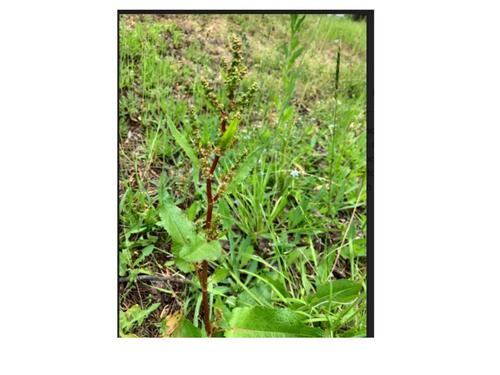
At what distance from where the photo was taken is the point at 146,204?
0.98 metres

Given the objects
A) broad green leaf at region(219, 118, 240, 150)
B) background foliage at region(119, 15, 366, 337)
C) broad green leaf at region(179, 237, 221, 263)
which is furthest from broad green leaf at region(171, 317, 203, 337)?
broad green leaf at region(219, 118, 240, 150)

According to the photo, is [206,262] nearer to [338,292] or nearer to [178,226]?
[178,226]

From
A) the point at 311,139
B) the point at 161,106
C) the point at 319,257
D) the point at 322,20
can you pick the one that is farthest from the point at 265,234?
the point at 322,20

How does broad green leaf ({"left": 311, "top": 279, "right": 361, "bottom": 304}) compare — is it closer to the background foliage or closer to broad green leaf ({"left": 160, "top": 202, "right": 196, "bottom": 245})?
the background foliage

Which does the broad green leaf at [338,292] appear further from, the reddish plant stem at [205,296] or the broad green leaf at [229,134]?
the broad green leaf at [229,134]

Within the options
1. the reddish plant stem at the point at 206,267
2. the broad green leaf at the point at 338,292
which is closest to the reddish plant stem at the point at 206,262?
the reddish plant stem at the point at 206,267

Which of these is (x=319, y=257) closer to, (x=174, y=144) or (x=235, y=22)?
(x=174, y=144)

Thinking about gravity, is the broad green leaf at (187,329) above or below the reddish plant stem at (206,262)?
below

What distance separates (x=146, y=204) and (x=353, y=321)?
49cm

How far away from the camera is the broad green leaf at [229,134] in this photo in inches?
31.2

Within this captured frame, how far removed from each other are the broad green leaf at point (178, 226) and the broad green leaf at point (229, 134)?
16 centimetres

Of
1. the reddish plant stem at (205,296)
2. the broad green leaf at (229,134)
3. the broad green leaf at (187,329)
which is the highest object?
the broad green leaf at (229,134)

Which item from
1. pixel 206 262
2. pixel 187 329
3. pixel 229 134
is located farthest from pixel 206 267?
pixel 229 134

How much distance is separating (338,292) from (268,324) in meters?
0.16
